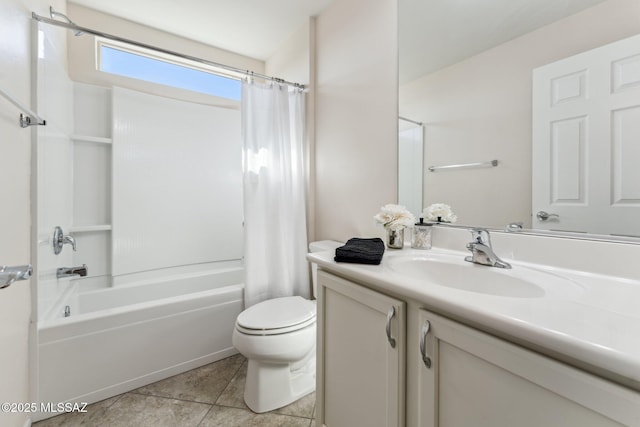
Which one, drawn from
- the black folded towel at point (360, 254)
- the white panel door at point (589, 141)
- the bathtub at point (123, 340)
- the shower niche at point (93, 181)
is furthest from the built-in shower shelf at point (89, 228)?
the white panel door at point (589, 141)

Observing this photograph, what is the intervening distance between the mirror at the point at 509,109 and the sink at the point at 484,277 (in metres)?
0.25

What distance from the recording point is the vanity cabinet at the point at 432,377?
1.59 feet

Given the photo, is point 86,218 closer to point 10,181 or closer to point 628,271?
point 10,181

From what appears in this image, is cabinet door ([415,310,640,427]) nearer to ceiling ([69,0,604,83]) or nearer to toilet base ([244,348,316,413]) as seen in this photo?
toilet base ([244,348,316,413])

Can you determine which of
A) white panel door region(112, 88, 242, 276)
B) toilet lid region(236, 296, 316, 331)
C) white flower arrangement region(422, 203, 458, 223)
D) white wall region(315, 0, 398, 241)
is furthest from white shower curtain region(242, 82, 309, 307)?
white flower arrangement region(422, 203, 458, 223)

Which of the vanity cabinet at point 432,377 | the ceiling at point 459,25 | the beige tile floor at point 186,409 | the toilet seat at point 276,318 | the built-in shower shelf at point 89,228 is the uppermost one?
the ceiling at point 459,25

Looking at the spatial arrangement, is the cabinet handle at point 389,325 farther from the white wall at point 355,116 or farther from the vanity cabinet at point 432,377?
the white wall at point 355,116

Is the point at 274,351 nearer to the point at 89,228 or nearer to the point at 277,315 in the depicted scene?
the point at 277,315

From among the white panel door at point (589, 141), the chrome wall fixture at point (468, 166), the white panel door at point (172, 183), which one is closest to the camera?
the white panel door at point (589, 141)

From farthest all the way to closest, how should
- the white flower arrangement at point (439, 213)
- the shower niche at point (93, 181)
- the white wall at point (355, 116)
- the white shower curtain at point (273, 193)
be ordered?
the shower niche at point (93, 181)
the white shower curtain at point (273, 193)
the white wall at point (355, 116)
the white flower arrangement at point (439, 213)

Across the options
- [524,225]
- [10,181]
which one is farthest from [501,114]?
[10,181]

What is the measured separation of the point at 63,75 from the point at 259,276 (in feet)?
6.26

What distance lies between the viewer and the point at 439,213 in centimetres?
129

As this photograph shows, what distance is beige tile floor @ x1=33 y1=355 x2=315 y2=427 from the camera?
1.35m
